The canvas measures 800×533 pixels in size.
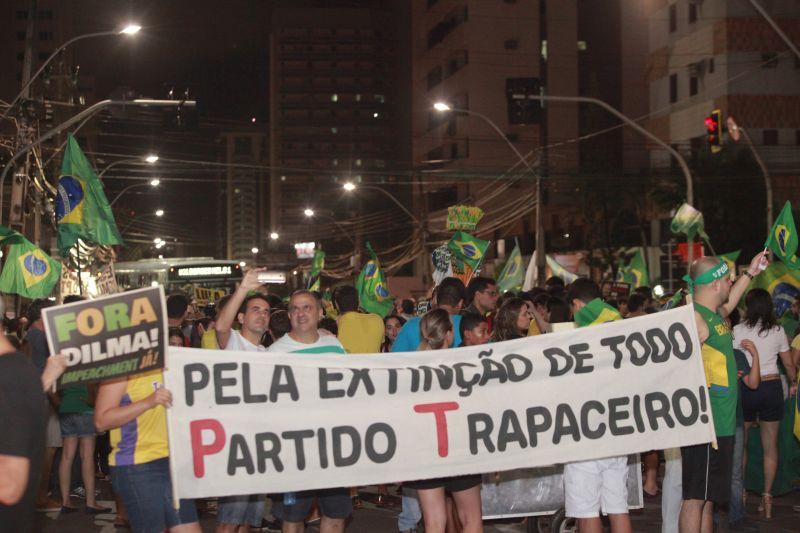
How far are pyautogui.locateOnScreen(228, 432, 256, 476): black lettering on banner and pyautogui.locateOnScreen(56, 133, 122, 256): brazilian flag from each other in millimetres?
9005

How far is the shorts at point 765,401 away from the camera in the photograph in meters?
10.1

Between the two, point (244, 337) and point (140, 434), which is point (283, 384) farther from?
point (244, 337)

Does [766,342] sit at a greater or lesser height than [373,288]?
lesser

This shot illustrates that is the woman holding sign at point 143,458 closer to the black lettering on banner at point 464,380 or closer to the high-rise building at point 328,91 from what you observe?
the black lettering on banner at point 464,380

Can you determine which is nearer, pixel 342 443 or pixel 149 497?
pixel 149 497

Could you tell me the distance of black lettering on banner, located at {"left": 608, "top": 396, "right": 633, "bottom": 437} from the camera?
22.9 ft

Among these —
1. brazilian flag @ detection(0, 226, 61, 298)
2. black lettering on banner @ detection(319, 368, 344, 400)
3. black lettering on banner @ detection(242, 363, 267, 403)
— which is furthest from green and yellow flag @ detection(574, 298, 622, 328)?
brazilian flag @ detection(0, 226, 61, 298)

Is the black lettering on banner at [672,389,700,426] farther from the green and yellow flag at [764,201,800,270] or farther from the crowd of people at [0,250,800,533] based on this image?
the green and yellow flag at [764,201,800,270]

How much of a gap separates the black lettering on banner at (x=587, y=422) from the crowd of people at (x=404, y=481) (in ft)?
0.78

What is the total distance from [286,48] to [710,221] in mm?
149122

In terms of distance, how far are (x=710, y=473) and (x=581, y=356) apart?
122cm

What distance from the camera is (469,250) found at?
16547 mm

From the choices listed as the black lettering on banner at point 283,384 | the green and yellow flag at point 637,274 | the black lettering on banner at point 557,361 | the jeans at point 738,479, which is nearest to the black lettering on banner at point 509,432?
the black lettering on banner at point 557,361

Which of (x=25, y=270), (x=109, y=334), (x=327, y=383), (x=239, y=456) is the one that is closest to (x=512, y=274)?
(x=25, y=270)
